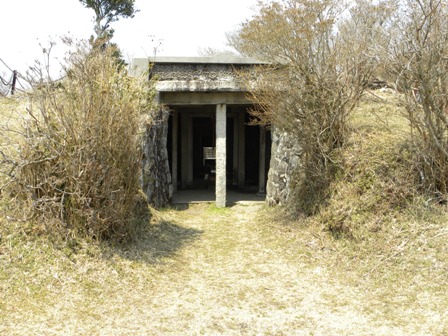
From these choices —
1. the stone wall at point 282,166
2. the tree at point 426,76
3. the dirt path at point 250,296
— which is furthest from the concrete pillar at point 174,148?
the tree at point 426,76

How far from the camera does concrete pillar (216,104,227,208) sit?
9.88 m

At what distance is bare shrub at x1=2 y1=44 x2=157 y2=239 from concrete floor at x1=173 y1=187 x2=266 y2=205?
5.23 metres

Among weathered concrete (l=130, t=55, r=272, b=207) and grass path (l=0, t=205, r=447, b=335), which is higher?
weathered concrete (l=130, t=55, r=272, b=207)

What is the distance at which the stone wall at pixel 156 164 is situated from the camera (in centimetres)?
860

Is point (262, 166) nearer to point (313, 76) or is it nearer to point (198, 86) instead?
point (198, 86)

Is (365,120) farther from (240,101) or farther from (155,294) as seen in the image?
(155,294)

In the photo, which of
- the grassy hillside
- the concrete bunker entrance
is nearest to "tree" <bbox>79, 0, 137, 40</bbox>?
the concrete bunker entrance

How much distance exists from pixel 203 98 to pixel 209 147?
4.97 metres

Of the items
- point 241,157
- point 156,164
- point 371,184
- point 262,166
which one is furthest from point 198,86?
point 371,184

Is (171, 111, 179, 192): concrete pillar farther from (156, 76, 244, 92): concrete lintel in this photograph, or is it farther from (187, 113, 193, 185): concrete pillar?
(156, 76, 244, 92): concrete lintel

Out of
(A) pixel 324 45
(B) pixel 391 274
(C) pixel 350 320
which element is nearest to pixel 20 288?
(C) pixel 350 320

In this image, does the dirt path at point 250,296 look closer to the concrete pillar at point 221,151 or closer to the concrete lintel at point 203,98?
the concrete pillar at point 221,151

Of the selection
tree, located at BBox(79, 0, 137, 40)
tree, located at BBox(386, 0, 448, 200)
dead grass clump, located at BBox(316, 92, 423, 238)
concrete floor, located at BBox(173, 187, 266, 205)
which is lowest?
concrete floor, located at BBox(173, 187, 266, 205)

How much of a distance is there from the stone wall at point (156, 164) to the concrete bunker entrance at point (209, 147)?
7.15 feet
